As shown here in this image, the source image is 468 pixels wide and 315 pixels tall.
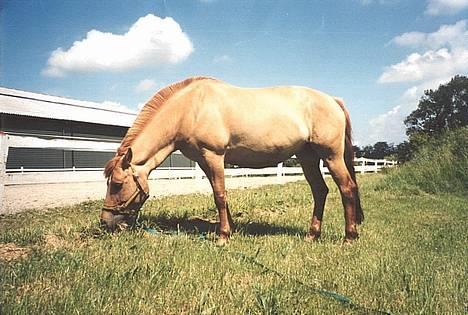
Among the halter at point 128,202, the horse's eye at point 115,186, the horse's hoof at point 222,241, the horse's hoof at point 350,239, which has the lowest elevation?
the horse's hoof at point 350,239

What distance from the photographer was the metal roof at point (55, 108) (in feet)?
14.7

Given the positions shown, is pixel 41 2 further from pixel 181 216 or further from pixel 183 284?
pixel 181 216

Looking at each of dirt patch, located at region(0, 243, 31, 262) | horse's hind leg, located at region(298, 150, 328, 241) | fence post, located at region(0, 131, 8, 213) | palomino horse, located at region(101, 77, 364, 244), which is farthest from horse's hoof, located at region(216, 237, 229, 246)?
fence post, located at region(0, 131, 8, 213)

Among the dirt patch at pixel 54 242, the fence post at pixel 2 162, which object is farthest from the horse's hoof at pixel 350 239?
the fence post at pixel 2 162

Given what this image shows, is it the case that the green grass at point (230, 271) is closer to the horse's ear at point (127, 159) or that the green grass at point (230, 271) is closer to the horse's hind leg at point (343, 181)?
the horse's hind leg at point (343, 181)

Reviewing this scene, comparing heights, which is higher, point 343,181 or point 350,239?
point 343,181

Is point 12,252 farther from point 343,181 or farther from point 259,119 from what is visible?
point 343,181

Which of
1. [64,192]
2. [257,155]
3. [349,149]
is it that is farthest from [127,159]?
[64,192]

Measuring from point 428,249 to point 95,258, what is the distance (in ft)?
10.7

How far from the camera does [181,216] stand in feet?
18.2

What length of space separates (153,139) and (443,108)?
3.36 metres

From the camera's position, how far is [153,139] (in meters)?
4.39

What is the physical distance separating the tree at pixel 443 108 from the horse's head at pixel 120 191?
3.18m

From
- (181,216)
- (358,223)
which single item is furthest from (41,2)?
(358,223)
